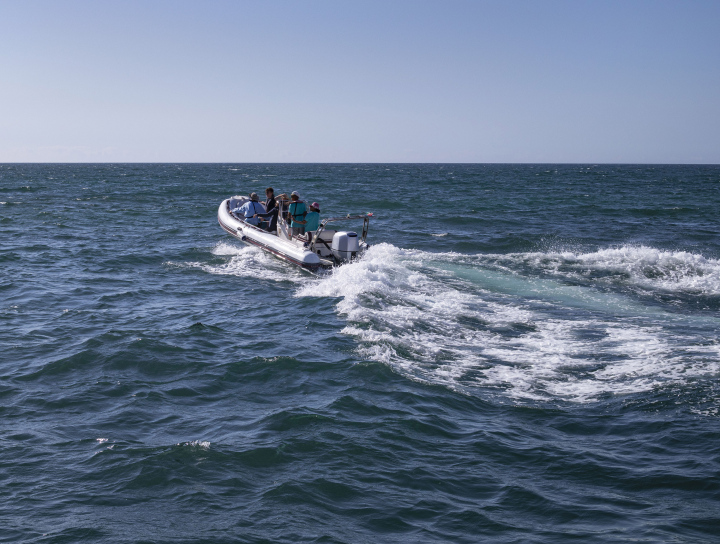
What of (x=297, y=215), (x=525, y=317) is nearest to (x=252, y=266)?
(x=297, y=215)

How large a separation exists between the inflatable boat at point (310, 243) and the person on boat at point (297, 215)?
0.64 feet

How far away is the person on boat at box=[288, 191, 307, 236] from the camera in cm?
1489

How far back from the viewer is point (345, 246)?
13906 mm

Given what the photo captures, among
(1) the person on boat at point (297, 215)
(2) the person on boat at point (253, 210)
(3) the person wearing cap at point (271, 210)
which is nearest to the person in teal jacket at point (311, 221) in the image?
(1) the person on boat at point (297, 215)

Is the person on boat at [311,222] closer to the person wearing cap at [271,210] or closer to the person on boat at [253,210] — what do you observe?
the person wearing cap at [271,210]

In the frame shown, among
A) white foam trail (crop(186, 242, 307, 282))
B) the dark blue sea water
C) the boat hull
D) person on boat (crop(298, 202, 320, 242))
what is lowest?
the dark blue sea water

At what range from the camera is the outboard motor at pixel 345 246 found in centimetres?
1388

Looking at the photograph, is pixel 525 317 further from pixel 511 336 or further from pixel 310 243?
pixel 310 243

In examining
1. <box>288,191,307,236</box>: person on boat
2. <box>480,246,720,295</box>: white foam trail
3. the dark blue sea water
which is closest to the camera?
the dark blue sea water

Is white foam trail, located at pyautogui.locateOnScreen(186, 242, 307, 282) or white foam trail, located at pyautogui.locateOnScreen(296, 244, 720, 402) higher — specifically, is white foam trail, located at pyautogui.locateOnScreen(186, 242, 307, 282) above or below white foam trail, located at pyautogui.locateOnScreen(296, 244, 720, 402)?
above

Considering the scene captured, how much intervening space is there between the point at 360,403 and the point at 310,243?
8.13 meters

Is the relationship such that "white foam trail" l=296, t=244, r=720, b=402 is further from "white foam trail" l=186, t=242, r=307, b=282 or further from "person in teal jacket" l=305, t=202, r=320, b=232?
"person in teal jacket" l=305, t=202, r=320, b=232

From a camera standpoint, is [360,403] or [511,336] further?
[511,336]

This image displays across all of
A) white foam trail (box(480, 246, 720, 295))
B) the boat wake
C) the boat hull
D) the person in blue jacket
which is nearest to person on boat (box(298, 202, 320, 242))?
the person in blue jacket
